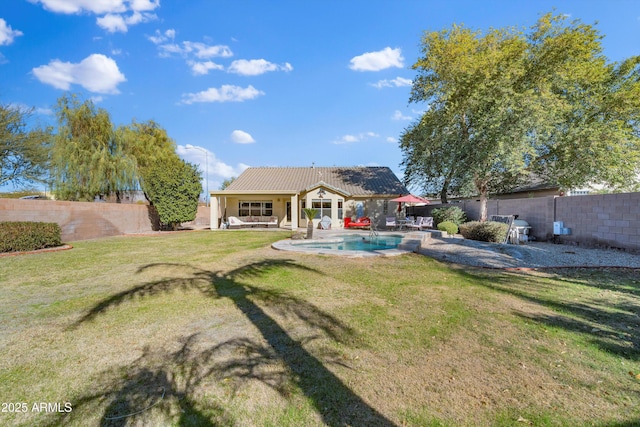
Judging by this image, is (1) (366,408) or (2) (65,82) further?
(2) (65,82)

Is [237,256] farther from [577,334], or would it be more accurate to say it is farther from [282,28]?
[282,28]

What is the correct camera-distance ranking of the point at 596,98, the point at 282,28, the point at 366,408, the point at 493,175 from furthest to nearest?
the point at 493,175 < the point at 596,98 < the point at 282,28 < the point at 366,408

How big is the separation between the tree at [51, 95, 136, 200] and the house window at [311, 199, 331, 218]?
1443 centimetres

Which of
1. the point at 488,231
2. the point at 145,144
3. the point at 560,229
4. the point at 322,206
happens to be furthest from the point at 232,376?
the point at 145,144

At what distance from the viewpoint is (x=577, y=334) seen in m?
3.86

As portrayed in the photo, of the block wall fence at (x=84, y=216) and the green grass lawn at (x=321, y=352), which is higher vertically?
the block wall fence at (x=84, y=216)

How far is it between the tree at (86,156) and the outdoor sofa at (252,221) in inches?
342

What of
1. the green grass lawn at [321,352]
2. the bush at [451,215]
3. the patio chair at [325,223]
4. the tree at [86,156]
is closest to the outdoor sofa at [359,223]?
the patio chair at [325,223]

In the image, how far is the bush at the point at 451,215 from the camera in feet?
61.9

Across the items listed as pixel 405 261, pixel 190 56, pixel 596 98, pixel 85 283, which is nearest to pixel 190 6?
pixel 190 56

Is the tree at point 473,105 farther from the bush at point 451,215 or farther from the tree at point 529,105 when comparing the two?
the bush at point 451,215

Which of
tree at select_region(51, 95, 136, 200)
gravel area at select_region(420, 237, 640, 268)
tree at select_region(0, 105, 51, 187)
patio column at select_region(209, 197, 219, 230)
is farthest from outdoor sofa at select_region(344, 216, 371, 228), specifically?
tree at select_region(0, 105, 51, 187)

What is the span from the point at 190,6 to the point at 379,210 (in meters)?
17.8

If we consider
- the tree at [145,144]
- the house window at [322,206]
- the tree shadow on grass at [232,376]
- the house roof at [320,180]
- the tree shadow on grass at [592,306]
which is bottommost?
the tree shadow on grass at [232,376]
